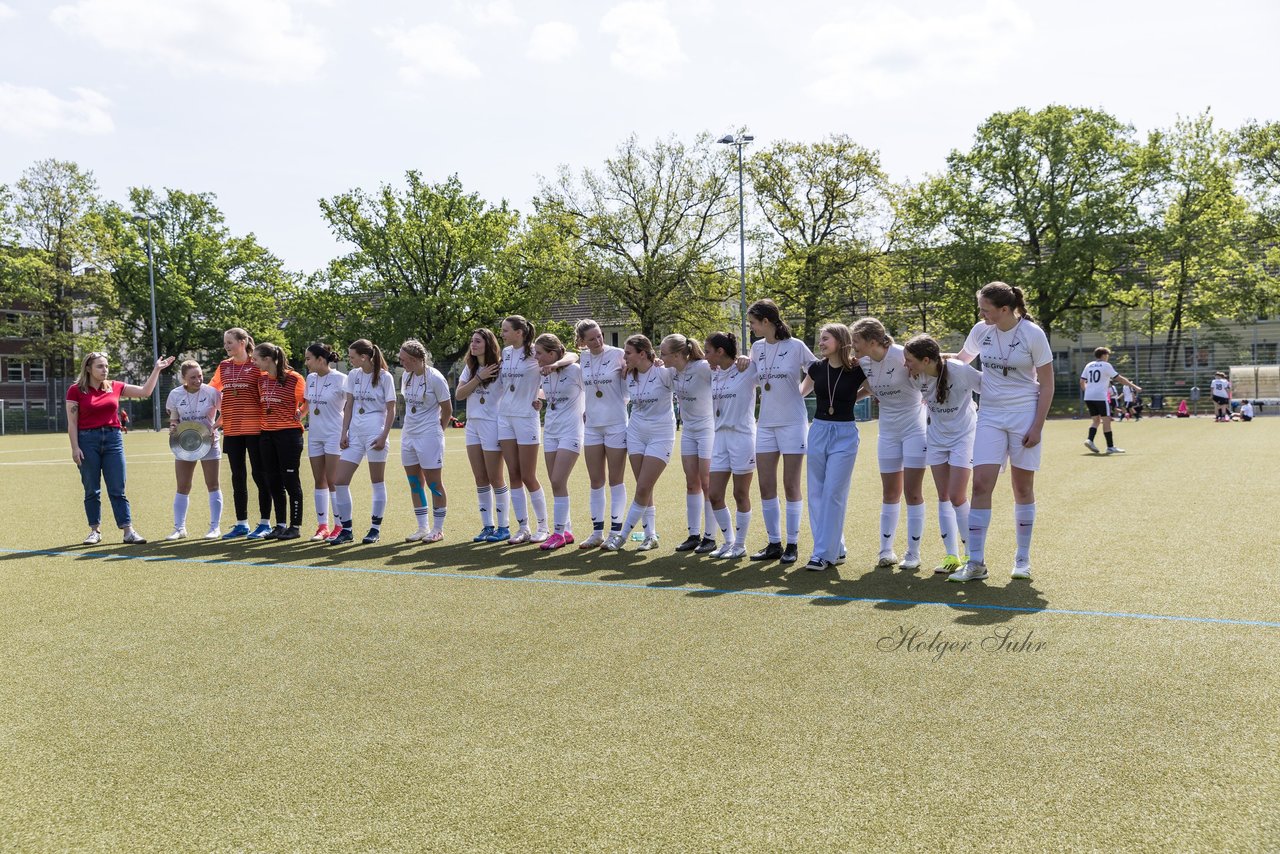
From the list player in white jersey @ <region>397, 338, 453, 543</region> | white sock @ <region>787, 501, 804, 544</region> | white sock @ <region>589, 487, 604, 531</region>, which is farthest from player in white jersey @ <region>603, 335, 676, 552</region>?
player in white jersey @ <region>397, 338, 453, 543</region>

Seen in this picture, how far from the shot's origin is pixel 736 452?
7.91 metres

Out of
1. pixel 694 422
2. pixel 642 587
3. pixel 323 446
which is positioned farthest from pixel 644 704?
pixel 323 446

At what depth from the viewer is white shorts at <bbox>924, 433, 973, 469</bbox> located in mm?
7055

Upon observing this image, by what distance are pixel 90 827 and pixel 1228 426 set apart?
108 feet

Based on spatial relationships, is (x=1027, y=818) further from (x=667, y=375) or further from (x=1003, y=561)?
(x=667, y=375)

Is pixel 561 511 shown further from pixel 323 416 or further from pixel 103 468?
pixel 103 468

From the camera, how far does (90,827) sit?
124 inches

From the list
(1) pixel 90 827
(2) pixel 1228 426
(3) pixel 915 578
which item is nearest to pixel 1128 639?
(3) pixel 915 578

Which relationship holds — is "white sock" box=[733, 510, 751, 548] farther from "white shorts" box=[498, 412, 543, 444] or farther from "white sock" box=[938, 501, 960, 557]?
"white shorts" box=[498, 412, 543, 444]

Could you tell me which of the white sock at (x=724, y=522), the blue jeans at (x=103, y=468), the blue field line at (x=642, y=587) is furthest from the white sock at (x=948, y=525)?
the blue jeans at (x=103, y=468)

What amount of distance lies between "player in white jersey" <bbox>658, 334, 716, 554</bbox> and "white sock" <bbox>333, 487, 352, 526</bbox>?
3.23 meters

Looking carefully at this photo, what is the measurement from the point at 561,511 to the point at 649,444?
44.0 inches

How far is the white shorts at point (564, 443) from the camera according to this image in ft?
28.7

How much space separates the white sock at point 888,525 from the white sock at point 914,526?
0.11m
